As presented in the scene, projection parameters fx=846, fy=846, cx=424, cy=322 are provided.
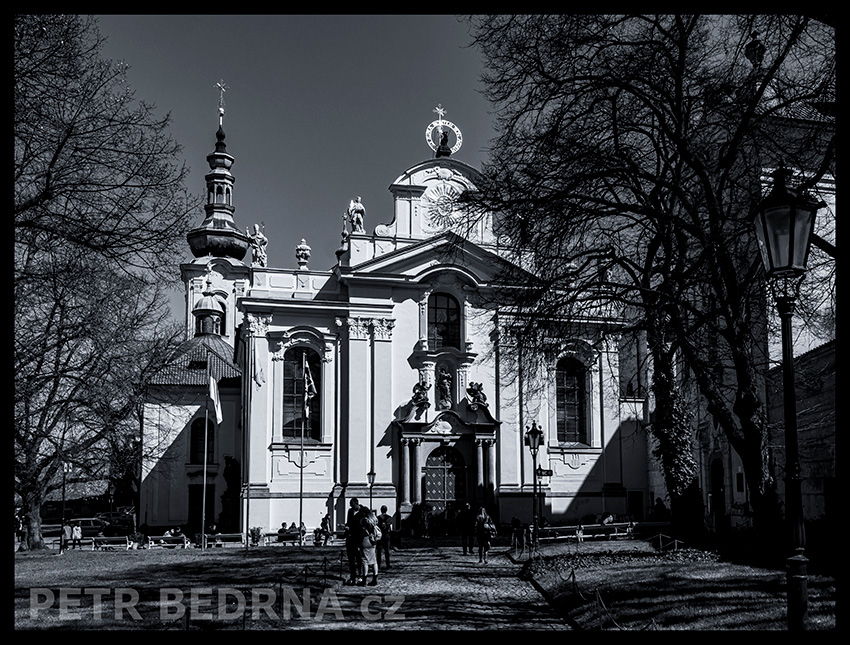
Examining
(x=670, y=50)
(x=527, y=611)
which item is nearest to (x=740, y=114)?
(x=670, y=50)

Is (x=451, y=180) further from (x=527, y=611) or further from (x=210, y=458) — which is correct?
(x=527, y=611)

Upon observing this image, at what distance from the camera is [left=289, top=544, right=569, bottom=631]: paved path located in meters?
12.1

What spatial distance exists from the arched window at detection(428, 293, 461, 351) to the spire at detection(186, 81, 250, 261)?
32388mm

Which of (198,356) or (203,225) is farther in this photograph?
(203,225)

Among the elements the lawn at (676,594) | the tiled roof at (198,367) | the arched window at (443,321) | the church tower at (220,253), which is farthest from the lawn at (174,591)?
the church tower at (220,253)

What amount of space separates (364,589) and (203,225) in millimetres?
53776

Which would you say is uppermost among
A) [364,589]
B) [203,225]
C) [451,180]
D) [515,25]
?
[203,225]

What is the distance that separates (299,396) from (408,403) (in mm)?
4682

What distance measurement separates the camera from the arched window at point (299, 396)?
35844 mm

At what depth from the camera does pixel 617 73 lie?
1562 centimetres

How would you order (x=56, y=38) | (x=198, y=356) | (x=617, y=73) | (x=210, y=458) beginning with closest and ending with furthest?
1. (x=56, y=38)
2. (x=617, y=73)
3. (x=210, y=458)
4. (x=198, y=356)

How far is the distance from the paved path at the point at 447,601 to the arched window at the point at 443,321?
1734 cm

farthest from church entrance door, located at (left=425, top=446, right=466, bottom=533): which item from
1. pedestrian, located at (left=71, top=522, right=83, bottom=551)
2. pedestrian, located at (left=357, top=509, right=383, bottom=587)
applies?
pedestrian, located at (left=357, top=509, right=383, bottom=587)

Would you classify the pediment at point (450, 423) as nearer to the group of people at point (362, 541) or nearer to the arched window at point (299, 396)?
the arched window at point (299, 396)
